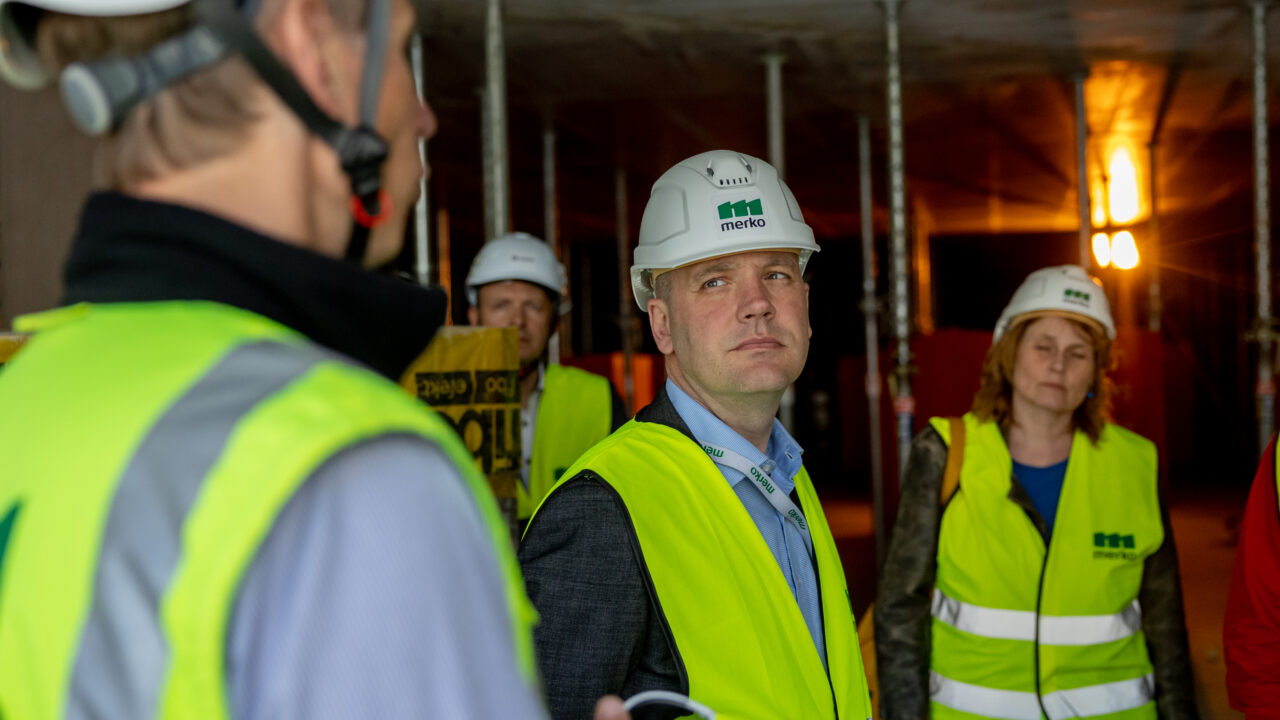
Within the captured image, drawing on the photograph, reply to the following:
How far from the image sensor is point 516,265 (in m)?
5.30

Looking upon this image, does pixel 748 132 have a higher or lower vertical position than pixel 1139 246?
higher

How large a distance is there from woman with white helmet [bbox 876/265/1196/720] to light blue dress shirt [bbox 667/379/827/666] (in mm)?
1345

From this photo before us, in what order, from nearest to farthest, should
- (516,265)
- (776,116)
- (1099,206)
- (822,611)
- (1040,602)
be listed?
1. (822,611)
2. (1040,602)
3. (516,265)
4. (776,116)
5. (1099,206)

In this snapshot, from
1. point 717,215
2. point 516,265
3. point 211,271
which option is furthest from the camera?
point 516,265

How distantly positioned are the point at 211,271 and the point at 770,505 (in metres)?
1.63

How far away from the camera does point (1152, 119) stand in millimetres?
10359

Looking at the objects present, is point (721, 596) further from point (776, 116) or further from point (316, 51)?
point (776, 116)

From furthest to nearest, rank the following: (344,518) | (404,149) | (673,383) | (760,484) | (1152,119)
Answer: (1152,119), (673,383), (760,484), (404,149), (344,518)

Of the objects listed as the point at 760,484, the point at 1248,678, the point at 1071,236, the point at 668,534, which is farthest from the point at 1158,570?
the point at 1071,236

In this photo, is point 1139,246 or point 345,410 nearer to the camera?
point 345,410

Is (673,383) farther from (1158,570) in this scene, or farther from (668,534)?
(1158,570)

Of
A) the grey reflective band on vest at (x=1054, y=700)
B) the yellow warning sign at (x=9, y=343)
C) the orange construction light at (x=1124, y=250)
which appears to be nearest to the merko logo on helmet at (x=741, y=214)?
the yellow warning sign at (x=9, y=343)

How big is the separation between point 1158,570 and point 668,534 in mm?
2344

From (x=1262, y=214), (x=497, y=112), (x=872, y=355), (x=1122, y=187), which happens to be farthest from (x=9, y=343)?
(x=1122, y=187)
